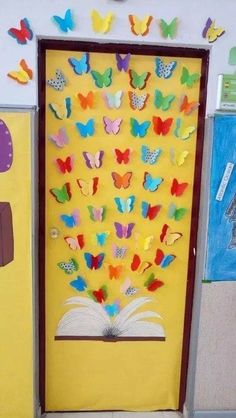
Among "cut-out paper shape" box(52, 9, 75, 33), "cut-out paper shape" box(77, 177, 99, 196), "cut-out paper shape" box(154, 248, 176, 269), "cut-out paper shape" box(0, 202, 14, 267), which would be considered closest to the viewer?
"cut-out paper shape" box(52, 9, 75, 33)

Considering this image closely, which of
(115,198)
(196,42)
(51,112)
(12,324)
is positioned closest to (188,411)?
(12,324)

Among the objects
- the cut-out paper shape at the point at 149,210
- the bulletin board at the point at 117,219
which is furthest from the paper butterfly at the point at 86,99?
the cut-out paper shape at the point at 149,210

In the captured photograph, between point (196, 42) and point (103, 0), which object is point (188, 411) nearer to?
point (196, 42)

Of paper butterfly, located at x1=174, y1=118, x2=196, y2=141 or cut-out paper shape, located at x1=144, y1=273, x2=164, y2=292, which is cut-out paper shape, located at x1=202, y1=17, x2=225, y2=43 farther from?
cut-out paper shape, located at x1=144, y1=273, x2=164, y2=292

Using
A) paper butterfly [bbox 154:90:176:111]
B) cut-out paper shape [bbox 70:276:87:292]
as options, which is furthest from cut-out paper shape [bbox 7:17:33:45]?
cut-out paper shape [bbox 70:276:87:292]

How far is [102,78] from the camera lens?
195 centimetres

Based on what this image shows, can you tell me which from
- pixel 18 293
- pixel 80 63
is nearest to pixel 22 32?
pixel 80 63

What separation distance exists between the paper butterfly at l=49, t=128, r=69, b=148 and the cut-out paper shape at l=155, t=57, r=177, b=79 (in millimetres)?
563

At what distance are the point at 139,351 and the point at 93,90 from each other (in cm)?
146

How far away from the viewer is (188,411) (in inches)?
86.8

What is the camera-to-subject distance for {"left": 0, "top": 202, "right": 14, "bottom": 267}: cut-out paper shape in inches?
76.2

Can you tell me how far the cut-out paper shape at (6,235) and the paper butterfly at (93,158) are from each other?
454 mm

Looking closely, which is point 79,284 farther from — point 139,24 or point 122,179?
point 139,24

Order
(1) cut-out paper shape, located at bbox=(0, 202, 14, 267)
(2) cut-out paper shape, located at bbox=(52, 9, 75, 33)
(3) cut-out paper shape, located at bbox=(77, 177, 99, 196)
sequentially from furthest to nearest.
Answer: (3) cut-out paper shape, located at bbox=(77, 177, 99, 196), (1) cut-out paper shape, located at bbox=(0, 202, 14, 267), (2) cut-out paper shape, located at bbox=(52, 9, 75, 33)
